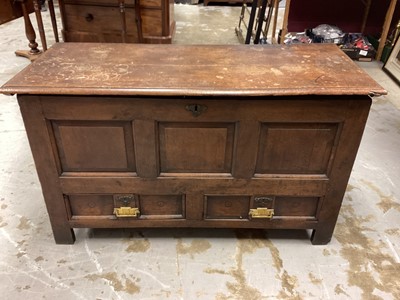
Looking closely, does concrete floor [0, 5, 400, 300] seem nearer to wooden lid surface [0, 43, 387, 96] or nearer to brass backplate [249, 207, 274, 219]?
brass backplate [249, 207, 274, 219]

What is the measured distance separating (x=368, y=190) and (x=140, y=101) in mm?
1422

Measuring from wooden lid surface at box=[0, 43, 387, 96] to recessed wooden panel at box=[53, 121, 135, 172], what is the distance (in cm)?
15

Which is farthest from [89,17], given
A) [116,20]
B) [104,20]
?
[116,20]

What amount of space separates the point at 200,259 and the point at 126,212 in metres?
0.38

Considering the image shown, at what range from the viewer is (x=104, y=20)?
3438 millimetres

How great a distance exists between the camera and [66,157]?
1.31 m

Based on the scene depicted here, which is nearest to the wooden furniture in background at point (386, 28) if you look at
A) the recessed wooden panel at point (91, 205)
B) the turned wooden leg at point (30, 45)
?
the recessed wooden panel at point (91, 205)

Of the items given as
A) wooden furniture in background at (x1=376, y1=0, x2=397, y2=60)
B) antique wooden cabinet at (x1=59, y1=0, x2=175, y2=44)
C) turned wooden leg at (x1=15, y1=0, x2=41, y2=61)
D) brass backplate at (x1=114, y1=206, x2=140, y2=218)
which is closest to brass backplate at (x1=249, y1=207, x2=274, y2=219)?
brass backplate at (x1=114, y1=206, x2=140, y2=218)

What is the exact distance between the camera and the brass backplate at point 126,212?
4.71 feet

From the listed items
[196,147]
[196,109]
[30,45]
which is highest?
[196,109]

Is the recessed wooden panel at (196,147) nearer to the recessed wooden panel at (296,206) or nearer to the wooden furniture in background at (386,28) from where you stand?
the recessed wooden panel at (296,206)

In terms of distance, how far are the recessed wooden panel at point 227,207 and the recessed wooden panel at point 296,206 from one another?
0.14m

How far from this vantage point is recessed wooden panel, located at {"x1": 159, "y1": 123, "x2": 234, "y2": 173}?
1270 millimetres

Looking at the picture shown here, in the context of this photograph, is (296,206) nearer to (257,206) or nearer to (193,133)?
(257,206)
